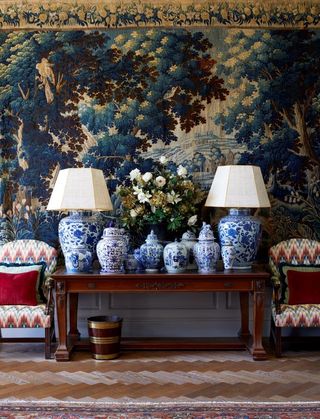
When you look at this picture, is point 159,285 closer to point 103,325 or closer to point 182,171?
point 103,325

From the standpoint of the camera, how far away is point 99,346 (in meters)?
4.54

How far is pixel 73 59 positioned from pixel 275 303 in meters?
2.83

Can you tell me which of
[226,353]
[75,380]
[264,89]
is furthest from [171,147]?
[75,380]

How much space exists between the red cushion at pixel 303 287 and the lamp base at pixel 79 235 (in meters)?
1.66

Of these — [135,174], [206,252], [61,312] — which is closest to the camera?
[61,312]

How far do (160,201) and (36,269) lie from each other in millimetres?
1188

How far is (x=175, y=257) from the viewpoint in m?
4.59

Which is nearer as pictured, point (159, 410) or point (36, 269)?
point (159, 410)

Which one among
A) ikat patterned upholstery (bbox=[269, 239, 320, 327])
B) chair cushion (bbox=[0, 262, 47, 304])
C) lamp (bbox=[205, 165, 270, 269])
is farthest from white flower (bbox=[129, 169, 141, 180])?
ikat patterned upholstery (bbox=[269, 239, 320, 327])

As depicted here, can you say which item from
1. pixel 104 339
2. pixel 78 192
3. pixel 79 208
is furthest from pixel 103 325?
pixel 78 192

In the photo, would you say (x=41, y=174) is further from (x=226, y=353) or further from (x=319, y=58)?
(x=319, y=58)

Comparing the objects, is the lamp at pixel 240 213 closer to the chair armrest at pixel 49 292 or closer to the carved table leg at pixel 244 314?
the carved table leg at pixel 244 314

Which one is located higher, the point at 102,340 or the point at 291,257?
the point at 291,257

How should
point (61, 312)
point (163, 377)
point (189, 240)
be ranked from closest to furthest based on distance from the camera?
point (163, 377) → point (61, 312) → point (189, 240)
